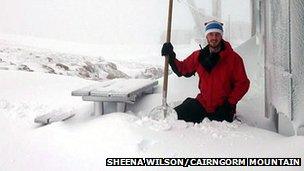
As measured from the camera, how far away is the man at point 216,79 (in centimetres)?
395

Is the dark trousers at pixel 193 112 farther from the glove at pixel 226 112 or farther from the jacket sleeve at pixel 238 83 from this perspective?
the jacket sleeve at pixel 238 83

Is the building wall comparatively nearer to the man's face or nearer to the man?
the man

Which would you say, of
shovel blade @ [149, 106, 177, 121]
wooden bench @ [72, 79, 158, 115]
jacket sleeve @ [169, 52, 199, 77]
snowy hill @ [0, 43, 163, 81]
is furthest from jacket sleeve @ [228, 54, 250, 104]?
snowy hill @ [0, 43, 163, 81]

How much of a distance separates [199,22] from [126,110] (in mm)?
5562

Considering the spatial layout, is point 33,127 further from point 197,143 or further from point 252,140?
point 252,140

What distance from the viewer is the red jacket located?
394cm

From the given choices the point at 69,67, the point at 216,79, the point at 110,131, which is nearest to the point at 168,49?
the point at 216,79

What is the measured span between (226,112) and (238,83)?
1.13 feet

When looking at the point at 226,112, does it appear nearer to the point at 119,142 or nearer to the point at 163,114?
the point at 163,114

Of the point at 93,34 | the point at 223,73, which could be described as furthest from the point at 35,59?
the point at 93,34

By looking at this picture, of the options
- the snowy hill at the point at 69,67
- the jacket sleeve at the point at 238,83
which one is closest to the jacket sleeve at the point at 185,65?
the jacket sleeve at the point at 238,83

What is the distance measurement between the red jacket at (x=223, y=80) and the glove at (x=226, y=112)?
0.06 metres

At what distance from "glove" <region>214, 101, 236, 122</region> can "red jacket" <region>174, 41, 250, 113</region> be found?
0.19 ft

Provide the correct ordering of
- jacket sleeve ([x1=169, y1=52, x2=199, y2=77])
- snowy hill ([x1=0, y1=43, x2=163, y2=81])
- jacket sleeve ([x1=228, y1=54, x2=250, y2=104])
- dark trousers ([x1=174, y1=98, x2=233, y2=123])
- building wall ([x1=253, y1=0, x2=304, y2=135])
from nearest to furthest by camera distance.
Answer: building wall ([x1=253, y1=0, x2=304, y2=135]) → jacket sleeve ([x1=228, y1=54, x2=250, y2=104]) → dark trousers ([x1=174, y1=98, x2=233, y2=123]) → jacket sleeve ([x1=169, y1=52, x2=199, y2=77]) → snowy hill ([x1=0, y1=43, x2=163, y2=81])
